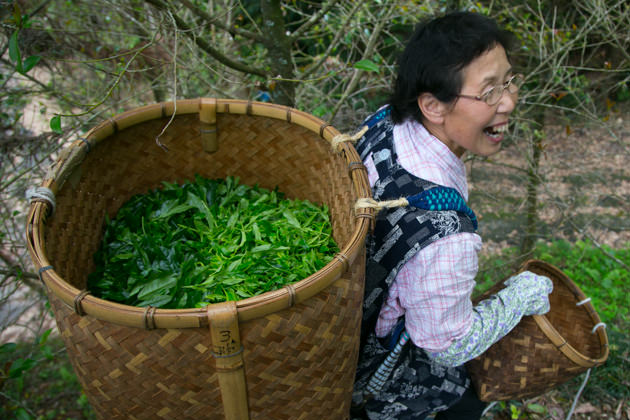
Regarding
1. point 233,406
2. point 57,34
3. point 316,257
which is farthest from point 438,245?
point 57,34

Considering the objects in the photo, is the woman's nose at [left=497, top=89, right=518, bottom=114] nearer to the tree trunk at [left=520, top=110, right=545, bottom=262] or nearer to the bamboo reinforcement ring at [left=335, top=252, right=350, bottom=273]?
the bamboo reinforcement ring at [left=335, top=252, right=350, bottom=273]

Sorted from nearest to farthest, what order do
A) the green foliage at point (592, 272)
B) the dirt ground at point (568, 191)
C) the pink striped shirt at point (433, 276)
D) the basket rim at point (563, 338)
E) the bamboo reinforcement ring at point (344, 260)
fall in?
1. the bamboo reinforcement ring at point (344, 260)
2. the pink striped shirt at point (433, 276)
3. the basket rim at point (563, 338)
4. the green foliage at point (592, 272)
5. the dirt ground at point (568, 191)

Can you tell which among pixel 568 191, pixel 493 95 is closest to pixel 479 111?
pixel 493 95

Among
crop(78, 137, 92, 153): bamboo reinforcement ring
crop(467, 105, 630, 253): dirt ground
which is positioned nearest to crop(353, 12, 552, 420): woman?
crop(78, 137, 92, 153): bamboo reinforcement ring

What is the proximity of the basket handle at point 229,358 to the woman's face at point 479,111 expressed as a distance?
103 centimetres

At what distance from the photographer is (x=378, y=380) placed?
5.57 ft

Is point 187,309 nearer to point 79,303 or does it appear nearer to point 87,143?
point 79,303

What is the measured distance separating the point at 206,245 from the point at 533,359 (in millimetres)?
1218

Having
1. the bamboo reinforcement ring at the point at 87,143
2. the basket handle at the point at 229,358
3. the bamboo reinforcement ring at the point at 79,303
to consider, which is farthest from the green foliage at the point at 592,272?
the bamboo reinforcement ring at the point at 79,303

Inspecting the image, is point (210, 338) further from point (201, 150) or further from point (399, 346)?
point (201, 150)

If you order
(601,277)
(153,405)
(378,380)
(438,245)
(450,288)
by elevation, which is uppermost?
(153,405)

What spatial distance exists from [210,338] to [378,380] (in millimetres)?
904

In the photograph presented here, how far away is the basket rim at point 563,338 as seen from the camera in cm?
161

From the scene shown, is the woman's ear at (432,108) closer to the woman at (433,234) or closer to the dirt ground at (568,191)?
the woman at (433,234)
